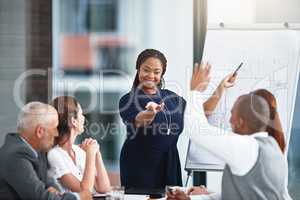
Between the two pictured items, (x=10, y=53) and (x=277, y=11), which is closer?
(x=277, y=11)

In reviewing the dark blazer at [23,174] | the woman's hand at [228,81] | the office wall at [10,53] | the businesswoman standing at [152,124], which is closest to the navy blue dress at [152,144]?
the businesswoman standing at [152,124]

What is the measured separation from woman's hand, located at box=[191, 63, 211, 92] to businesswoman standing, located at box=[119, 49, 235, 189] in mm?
87

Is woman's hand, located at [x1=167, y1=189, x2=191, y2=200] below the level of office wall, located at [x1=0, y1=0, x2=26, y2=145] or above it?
below

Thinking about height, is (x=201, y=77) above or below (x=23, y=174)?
above

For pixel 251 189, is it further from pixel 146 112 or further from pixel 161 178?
pixel 146 112

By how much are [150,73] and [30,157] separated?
2.90ft

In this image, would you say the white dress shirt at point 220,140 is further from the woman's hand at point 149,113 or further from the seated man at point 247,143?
the woman's hand at point 149,113

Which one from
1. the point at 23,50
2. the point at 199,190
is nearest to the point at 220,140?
the point at 199,190

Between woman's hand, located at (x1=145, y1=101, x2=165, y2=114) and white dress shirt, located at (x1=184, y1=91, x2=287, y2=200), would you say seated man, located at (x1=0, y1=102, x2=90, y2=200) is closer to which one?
→ woman's hand, located at (x1=145, y1=101, x2=165, y2=114)

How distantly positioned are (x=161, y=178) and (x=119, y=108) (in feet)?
1.63

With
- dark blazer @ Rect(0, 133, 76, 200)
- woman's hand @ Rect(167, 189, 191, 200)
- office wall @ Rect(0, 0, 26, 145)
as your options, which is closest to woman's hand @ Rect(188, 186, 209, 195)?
woman's hand @ Rect(167, 189, 191, 200)

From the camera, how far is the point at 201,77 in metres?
3.44

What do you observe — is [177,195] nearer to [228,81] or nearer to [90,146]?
[90,146]

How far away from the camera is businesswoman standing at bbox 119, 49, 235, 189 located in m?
3.43
